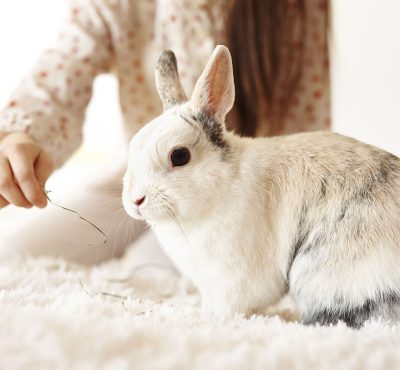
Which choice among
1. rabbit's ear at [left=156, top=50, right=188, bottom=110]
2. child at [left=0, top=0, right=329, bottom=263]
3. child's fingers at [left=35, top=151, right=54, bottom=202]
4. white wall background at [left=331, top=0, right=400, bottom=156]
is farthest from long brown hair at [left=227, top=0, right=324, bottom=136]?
child's fingers at [left=35, top=151, right=54, bottom=202]

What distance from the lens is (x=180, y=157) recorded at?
0.72 metres

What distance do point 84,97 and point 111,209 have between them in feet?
1.30

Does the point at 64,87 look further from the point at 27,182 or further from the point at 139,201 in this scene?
the point at 139,201

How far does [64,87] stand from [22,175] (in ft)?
1.31

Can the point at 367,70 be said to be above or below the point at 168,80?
below

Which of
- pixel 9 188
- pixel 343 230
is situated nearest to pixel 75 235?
pixel 9 188

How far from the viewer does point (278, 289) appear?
0.74 metres

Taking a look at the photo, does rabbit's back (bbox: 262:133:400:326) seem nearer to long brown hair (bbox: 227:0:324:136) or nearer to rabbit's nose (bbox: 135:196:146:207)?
rabbit's nose (bbox: 135:196:146:207)

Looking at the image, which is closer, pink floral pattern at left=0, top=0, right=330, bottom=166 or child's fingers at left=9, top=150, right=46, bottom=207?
child's fingers at left=9, top=150, right=46, bottom=207

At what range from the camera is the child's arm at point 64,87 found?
106cm

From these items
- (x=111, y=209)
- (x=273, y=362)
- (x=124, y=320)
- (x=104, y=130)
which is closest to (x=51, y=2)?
(x=104, y=130)

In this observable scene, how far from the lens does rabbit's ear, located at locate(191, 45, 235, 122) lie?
720mm

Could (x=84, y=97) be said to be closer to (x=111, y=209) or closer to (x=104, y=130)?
(x=111, y=209)

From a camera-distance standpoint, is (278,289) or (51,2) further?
(51,2)
